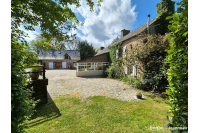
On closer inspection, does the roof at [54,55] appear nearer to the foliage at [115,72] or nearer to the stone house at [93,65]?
the stone house at [93,65]

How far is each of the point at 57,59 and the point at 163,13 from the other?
28.3m

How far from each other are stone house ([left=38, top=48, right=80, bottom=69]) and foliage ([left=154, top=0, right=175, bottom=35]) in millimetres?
25197

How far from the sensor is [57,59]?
27.1 meters

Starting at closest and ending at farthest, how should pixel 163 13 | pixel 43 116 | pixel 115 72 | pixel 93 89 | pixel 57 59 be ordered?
pixel 43 116
pixel 93 89
pixel 163 13
pixel 115 72
pixel 57 59

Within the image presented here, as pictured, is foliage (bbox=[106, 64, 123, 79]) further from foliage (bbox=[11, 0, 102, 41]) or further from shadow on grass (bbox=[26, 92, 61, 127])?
foliage (bbox=[11, 0, 102, 41])

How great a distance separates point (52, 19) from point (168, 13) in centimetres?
1042

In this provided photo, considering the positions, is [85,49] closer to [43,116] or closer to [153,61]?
[153,61]

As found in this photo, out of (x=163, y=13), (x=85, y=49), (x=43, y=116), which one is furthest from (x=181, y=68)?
(x=85, y=49)

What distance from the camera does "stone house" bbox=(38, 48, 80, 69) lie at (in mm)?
26109

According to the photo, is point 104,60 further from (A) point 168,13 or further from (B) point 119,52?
(A) point 168,13

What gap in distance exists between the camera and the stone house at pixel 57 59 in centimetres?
2611

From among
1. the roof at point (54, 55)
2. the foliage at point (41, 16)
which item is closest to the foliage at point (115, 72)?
the foliage at point (41, 16)

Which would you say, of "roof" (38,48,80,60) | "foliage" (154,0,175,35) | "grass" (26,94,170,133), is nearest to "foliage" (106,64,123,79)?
"foliage" (154,0,175,35)
